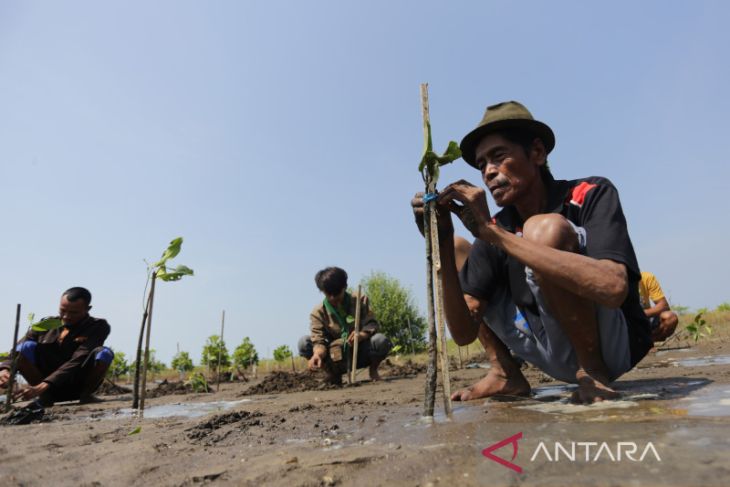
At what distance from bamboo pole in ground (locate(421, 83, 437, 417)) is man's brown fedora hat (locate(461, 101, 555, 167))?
560 mm

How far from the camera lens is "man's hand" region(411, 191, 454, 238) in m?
2.23

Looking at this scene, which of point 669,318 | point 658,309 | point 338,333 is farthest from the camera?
point 338,333

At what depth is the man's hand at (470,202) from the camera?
208 centimetres

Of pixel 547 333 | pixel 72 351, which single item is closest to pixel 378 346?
pixel 72 351

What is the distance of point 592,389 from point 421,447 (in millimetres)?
1053

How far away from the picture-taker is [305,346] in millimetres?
6281

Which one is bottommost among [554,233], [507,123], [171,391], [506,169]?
[171,391]

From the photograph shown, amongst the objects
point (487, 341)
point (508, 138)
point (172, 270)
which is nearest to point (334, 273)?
point (172, 270)

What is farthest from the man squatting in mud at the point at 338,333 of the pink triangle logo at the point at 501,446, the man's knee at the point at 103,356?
the pink triangle logo at the point at 501,446

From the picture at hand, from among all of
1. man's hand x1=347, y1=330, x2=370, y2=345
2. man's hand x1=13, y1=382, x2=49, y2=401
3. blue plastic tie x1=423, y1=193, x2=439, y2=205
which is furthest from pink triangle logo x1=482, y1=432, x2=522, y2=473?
man's hand x1=13, y1=382, x2=49, y2=401

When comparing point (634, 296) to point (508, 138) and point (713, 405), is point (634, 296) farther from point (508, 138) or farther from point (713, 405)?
point (508, 138)

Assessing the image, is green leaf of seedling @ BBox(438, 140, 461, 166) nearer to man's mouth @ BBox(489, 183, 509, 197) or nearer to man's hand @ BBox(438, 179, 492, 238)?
man's hand @ BBox(438, 179, 492, 238)

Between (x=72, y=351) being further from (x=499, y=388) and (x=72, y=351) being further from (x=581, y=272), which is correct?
(x=581, y=272)

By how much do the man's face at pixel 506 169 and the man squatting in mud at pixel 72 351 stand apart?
483cm
